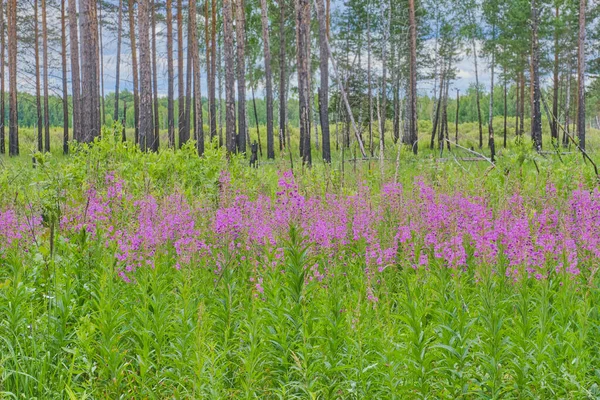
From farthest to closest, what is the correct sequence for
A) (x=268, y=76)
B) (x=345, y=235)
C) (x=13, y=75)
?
(x=13, y=75)
(x=268, y=76)
(x=345, y=235)

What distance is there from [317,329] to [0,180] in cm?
813

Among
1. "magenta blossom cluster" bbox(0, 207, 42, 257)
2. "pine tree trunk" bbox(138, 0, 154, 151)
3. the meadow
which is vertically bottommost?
the meadow

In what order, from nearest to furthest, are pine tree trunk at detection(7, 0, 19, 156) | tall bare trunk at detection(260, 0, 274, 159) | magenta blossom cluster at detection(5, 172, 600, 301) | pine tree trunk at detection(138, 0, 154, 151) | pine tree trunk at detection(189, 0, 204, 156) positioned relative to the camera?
magenta blossom cluster at detection(5, 172, 600, 301) < pine tree trunk at detection(138, 0, 154, 151) < tall bare trunk at detection(260, 0, 274, 159) < pine tree trunk at detection(189, 0, 204, 156) < pine tree trunk at detection(7, 0, 19, 156)

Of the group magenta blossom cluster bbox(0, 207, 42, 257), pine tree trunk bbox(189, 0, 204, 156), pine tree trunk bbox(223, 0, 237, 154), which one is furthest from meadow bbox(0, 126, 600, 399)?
pine tree trunk bbox(189, 0, 204, 156)

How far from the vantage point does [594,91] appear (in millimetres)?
53156

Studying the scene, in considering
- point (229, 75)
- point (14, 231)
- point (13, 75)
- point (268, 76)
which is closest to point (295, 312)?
point (14, 231)

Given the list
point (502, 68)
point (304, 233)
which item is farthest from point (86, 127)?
point (502, 68)

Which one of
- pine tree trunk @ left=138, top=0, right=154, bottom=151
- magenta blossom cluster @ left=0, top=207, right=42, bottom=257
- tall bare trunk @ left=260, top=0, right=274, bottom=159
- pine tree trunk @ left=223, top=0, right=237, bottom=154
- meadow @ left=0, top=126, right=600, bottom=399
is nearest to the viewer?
meadow @ left=0, top=126, right=600, bottom=399

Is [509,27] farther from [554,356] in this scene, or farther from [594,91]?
[554,356]

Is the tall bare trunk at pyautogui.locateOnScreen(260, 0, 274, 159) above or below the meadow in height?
above

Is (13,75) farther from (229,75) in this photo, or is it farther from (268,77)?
(229,75)

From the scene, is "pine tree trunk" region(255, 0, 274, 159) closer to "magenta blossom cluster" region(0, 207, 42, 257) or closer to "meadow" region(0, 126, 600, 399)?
"magenta blossom cluster" region(0, 207, 42, 257)

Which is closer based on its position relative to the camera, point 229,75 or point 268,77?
point 229,75

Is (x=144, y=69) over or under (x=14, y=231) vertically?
over
